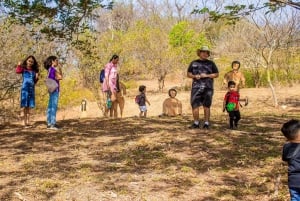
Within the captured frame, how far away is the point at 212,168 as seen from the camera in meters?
5.78

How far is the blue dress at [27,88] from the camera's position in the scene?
28.5ft

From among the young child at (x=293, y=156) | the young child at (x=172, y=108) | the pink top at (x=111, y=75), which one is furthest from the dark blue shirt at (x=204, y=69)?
the young child at (x=293, y=156)

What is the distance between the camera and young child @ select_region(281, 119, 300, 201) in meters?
3.77

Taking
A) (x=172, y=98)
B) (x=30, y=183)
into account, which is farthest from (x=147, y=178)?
(x=172, y=98)

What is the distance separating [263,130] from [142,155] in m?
3.20

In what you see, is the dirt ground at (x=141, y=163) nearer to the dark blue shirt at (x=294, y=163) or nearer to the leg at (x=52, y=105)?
the leg at (x=52, y=105)

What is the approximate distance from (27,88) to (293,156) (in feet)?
19.9

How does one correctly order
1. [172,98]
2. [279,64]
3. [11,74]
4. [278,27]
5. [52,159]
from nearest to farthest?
[52,159] → [172,98] → [11,74] → [278,27] → [279,64]

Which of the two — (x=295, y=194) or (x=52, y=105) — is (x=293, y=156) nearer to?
(x=295, y=194)

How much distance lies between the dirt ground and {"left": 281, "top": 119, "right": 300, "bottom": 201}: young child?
954 mm

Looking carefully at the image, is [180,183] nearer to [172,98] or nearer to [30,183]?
[30,183]

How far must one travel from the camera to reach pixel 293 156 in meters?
3.80

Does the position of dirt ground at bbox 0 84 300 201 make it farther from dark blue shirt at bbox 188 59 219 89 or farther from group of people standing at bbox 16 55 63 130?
dark blue shirt at bbox 188 59 219 89

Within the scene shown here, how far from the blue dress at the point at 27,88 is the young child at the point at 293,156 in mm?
5905
